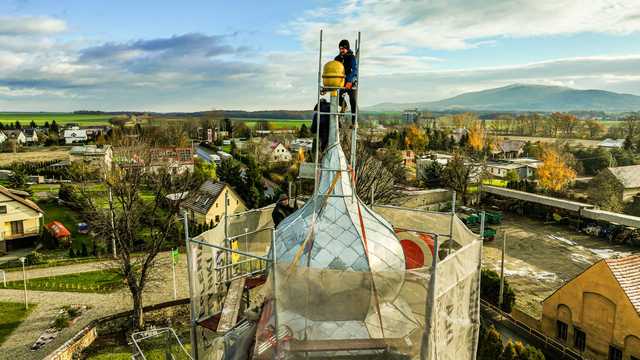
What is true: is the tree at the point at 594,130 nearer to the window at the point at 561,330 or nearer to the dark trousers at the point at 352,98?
the window at the point at 561,330

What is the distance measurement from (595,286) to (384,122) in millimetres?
121637

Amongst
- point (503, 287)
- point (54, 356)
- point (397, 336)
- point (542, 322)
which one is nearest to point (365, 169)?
point (503, 287)

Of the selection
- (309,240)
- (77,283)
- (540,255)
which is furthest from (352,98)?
(540,255)

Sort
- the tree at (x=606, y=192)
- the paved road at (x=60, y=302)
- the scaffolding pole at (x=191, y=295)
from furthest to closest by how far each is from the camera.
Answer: the tree at (x=606, y=192) → the paved road at (x=60, y=302) → the scaffolding pole at (x=191, y=295)

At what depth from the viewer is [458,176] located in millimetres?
51188

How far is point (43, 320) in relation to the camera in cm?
2211

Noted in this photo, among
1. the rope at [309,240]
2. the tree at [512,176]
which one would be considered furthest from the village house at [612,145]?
the rope at [309,240]

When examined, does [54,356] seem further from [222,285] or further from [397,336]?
[397,336]

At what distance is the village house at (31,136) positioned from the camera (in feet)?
352

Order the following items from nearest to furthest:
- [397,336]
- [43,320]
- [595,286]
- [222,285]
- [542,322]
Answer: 1. [397,336]
2. [222,285]
3. [595,286]
4. [542,322]
5. [43,320]

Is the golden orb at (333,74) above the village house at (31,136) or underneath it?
above

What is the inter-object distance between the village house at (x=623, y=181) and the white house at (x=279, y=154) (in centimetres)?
4325

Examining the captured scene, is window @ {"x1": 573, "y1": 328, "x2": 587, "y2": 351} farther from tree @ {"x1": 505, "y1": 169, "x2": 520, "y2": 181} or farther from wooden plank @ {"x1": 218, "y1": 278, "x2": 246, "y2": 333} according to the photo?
tree @ {"x1": 505, "y1": 169, "x2": 520, "y2": 181}

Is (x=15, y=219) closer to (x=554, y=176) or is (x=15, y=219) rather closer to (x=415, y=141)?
(x=554, y=176)
